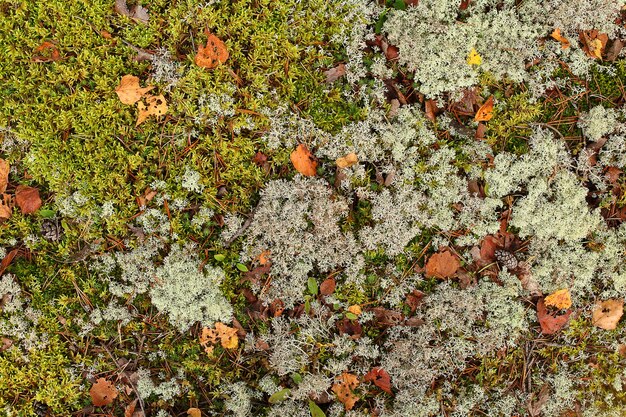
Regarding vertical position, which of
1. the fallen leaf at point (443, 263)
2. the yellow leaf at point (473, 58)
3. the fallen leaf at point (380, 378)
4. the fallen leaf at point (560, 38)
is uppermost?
the fallen leaf at point (560, 38)

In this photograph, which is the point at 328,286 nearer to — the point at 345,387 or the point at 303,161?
the point at 345,387

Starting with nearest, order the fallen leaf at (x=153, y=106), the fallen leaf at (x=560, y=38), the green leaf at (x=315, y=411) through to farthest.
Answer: the green leaf at (x=315, y=411)
the fallen leaf at (x=153, y=106)
the fallen leaf at (x=560, y=38)

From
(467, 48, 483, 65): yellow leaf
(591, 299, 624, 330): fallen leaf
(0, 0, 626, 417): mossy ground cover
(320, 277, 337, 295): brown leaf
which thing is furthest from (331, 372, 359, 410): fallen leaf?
(467, 48, 483, 65): yellow leaf

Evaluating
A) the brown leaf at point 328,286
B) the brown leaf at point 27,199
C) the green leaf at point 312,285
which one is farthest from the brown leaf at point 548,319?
the brown leaf at point 27,199

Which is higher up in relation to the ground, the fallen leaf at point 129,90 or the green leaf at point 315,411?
the fallen leaf at point 129,90

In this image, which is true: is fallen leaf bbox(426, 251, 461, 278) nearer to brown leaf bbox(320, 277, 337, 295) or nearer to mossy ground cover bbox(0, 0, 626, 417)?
mossy ground cover bbox(0, 0, 626, 417)

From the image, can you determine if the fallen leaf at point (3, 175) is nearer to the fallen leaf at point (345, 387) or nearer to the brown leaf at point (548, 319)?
the fallen leaf at point (345, 387)

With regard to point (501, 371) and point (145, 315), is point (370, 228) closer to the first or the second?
point (501, 371)
